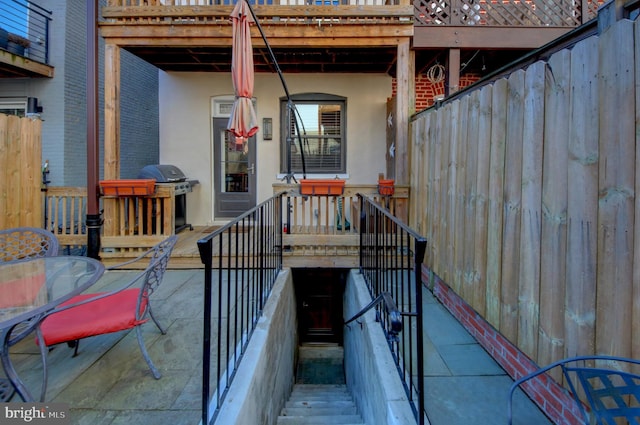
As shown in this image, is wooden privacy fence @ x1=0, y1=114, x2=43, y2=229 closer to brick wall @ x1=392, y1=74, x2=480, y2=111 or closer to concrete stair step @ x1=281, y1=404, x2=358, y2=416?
concrete stair step @ x1=281, y1=404, x2=358, y2=416

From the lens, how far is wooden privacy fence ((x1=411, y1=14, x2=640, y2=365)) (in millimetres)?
1359

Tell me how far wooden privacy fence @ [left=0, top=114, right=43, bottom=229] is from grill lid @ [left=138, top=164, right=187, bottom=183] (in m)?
1.48

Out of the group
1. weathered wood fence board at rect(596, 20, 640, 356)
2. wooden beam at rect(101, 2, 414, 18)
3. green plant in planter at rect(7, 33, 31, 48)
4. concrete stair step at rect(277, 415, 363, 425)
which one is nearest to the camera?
weathered wood fence board at rect(596, 20, 640, 356)

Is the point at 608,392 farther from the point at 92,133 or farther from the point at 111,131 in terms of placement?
the point at 111,131

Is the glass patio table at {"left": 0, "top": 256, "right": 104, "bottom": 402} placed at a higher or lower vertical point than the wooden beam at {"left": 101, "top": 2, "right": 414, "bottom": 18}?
lower

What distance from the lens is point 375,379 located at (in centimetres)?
226

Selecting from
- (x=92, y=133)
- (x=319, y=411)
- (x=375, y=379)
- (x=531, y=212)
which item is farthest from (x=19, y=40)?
(x=531, y=212)

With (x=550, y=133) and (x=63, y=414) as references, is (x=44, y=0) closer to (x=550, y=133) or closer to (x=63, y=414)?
(x=63, y=414)

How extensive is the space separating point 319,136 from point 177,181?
264cm

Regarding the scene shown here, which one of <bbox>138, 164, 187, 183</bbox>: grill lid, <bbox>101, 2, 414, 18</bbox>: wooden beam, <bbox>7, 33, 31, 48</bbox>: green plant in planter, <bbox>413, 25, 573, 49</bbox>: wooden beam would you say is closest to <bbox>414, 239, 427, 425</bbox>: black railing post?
<bbox>101, 2, 414, 18</bbox>: wooden beam

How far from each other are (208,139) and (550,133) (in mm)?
5914

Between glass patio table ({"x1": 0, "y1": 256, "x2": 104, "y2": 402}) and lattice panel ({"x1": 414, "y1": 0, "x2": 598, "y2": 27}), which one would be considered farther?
lattice panel ({"x1": 414, "y1": 0, "x2": 598, "y2": 27})

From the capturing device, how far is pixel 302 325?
5.37 meters

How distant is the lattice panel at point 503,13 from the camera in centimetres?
525
